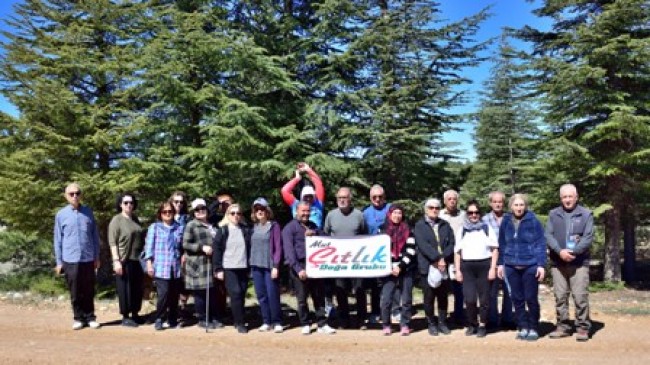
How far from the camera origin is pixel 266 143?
12812 millimetres

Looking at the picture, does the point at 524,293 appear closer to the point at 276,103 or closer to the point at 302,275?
the point at 302,275

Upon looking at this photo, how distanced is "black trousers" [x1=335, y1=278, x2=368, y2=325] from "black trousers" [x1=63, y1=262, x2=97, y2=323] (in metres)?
4.04

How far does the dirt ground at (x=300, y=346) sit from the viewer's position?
6.43m

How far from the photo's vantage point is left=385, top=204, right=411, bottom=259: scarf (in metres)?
7.98

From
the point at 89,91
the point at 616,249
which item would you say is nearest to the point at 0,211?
the point at 89,91

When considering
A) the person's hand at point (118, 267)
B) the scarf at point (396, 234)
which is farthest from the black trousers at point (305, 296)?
the person's hand at point (118, 267)

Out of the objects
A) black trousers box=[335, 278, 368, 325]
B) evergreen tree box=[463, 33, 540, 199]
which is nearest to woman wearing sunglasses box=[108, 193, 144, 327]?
black trousers box=[335, 278, 368, 325]

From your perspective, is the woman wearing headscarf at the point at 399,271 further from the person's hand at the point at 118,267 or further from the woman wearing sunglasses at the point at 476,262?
the person's hand at the point at 118,267

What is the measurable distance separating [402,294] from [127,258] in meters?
4.53

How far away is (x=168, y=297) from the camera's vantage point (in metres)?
8.44

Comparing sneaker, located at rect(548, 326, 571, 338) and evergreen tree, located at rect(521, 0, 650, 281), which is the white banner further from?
evergreen tree, located at rect(521, 0, 650, 281)

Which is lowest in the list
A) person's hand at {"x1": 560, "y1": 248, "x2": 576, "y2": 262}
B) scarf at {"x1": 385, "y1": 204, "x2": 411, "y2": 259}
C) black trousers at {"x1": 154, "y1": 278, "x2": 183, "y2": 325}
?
black trousers at {"x1": 154, "y1": 278, "x2": 183, "y2": 325}

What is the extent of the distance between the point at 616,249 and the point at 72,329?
1383cm

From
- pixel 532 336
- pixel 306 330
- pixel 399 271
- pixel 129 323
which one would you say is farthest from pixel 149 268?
pixel 532 336
